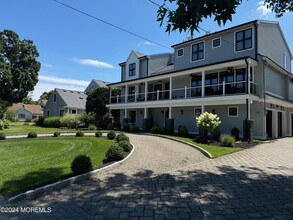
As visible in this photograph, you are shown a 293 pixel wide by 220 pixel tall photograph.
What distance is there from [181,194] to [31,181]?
440 centimetres

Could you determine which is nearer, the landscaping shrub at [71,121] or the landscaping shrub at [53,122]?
the landscaping shrub at [71,121]

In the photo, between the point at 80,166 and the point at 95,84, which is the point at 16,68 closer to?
the point at 95,84

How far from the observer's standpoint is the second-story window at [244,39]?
1819cm

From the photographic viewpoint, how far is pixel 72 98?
138 feet

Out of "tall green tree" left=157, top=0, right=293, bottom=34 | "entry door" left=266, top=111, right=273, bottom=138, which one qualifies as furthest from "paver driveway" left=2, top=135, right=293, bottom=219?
"entry door" left=266, top=111, right=273, bottom=138

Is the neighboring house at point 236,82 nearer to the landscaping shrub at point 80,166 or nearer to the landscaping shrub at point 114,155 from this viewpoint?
the landscaping shrub at point 114,155

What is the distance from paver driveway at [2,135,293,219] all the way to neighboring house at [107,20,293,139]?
9.25 meters

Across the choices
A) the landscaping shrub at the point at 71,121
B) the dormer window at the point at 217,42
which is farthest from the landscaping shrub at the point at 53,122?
the dormer window at the point at 217,42

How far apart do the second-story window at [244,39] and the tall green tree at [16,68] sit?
36447 millimetres

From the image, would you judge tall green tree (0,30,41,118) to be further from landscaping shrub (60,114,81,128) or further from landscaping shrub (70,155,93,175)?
landscaping shrub (70,155,93,175)

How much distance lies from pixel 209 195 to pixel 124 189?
2187 millimetres

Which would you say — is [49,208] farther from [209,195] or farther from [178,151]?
[178,151]

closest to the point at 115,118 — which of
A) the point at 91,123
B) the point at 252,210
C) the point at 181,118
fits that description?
the point at 91,123

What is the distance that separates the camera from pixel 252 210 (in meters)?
4.27
